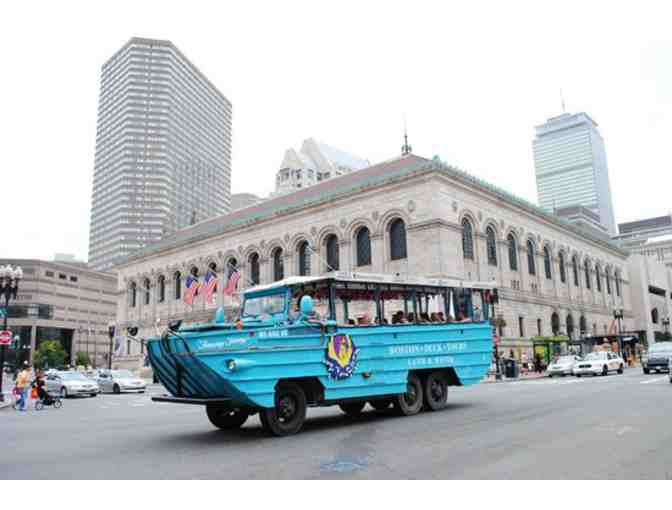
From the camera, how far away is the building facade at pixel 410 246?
3638 centimetres

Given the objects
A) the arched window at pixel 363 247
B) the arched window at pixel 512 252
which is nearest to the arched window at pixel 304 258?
the arched window at pixel 363 247

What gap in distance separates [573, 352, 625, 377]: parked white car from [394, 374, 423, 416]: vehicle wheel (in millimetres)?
20868

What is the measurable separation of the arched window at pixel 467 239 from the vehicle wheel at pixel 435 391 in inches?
983

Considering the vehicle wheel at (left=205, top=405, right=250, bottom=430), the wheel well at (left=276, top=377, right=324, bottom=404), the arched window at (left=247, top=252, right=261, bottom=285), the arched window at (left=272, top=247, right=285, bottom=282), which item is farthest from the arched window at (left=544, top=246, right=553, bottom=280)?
the vehicle wheel at (left=205, top=405, right=250, bottom=430)

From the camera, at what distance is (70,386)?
2712 centimetres

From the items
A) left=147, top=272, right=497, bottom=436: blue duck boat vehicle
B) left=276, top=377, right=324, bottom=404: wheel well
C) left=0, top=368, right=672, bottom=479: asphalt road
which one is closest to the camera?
left=0, top=368, right=672, bottom=479: asphalt road

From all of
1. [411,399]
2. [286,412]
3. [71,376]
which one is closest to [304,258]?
[71,376]

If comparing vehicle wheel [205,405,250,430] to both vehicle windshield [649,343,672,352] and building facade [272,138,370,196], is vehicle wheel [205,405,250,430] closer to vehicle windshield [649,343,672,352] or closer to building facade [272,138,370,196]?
vehicle windshield [649,343,672,352]

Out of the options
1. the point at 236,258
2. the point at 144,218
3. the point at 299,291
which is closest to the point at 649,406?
the point at 299,291

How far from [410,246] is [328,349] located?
2593 cm

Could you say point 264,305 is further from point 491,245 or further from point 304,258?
point 304,258

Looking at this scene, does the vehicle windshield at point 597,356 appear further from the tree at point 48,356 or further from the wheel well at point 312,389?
the tree at point 48,356

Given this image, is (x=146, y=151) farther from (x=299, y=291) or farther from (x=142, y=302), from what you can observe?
(x=299, y=291)

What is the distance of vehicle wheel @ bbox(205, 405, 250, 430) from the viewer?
11297mm
